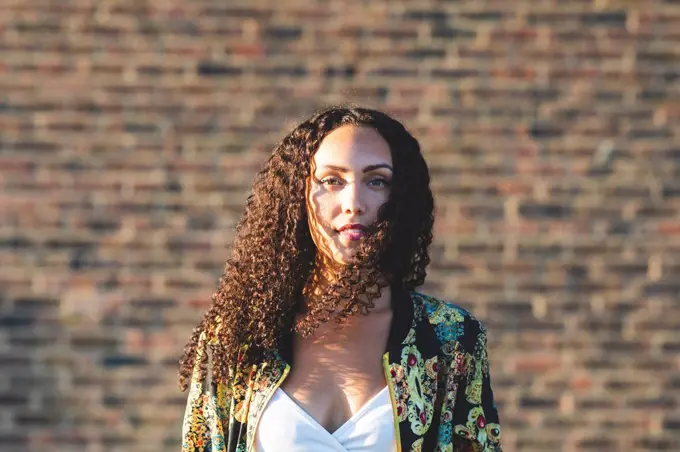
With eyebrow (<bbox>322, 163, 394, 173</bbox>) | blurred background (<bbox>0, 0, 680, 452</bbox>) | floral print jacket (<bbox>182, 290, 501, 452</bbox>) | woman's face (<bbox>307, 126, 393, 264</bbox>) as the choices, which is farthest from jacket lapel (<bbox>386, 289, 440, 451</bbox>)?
blurred background (<bbox>0, 0, 680, 452</bbox>)

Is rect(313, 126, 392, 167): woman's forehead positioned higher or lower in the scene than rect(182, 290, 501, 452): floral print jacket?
higher

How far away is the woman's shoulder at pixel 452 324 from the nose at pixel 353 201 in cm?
33

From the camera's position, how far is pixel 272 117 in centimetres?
457

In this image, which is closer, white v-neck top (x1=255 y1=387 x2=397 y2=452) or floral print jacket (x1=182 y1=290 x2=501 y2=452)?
white v-neck top (x1=255 y1=387 x2=397 y2=452)

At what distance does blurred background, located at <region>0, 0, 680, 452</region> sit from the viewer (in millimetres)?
4512

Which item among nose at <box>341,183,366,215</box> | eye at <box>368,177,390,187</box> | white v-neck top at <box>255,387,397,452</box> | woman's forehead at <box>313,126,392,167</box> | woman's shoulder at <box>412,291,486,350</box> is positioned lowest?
white v-neck top at <box>255,387,397,452</box>

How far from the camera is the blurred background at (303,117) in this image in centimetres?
451

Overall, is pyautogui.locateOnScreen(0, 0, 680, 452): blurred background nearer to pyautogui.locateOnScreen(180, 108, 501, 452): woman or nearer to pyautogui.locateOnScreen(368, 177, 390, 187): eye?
pyautogui.locateOnScreen(180, 108, 501, 452): woman

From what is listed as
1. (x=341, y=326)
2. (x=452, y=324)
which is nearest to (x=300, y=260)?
(x=341, y=326)

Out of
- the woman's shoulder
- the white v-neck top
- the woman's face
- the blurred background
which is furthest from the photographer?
the blurred background

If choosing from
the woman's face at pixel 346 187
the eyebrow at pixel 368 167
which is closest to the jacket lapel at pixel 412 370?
the woman's face at pixel 346 187

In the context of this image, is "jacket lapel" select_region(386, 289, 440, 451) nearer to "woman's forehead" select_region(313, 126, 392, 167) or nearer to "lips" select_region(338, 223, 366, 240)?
"lips" select_region(338, 223, 366, 240)

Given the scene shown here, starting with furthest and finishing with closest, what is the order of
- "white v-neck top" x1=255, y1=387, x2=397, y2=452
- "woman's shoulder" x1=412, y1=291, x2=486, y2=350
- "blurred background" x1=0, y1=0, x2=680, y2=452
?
"blurred background" x1=0, y1=0, x2=680, y2=452 → "woman's shoulder" x1=412, y1=291, x2=486, y2=350 → "white v-neck top" x1=255, y1=387, x2=397, y2=452

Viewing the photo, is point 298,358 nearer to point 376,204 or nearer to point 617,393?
point 376,204
